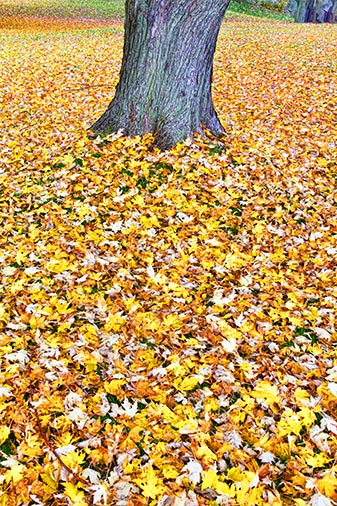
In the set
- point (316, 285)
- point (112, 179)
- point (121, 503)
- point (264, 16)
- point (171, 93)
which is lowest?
point (121, 503)

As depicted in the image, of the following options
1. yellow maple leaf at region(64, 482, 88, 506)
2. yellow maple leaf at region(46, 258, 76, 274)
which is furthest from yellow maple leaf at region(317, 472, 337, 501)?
yellow maple leaf at region(46, 258, 76, 274)

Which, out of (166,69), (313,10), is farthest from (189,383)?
(313,10)

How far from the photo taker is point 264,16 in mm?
26219

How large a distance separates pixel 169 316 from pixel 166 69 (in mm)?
3267

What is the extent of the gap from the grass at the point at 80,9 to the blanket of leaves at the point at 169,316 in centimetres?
1919

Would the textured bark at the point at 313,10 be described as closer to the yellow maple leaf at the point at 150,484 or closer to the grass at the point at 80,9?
the grass at the point at 80,9

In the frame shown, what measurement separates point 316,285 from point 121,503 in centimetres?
244

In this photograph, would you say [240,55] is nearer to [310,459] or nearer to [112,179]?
[112,179]

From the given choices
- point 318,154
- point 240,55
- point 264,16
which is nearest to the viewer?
point 318,154

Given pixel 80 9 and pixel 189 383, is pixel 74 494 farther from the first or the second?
pixel 80 9

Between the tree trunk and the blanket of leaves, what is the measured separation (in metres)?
0.33

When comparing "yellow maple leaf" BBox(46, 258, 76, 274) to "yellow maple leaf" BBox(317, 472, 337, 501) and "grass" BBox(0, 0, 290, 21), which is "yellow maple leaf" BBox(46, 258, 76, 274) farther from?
"grass" BBox(0, 0, 290, 21)

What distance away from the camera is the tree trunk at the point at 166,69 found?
5.16m

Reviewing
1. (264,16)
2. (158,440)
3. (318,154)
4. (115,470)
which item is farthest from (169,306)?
(264,16)
